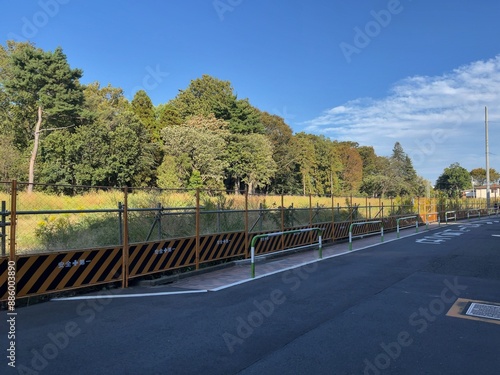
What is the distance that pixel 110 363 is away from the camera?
4297 mm

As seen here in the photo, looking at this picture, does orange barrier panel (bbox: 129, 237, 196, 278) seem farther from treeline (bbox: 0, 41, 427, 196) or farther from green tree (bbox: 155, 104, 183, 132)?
green tree (bbox: 155, 104, 183, 132)

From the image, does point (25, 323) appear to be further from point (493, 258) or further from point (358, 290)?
point (493, 258)

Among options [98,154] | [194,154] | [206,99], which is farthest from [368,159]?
[98,154]

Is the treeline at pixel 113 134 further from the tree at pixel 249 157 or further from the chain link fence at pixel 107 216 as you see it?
the chain link fence at pixel 107 216

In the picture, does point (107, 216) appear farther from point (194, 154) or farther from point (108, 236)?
point (194, 154)

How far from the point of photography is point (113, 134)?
4200 cm

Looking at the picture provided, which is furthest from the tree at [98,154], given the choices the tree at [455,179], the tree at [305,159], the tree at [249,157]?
the tree at [455,179]

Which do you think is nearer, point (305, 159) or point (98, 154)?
point (98, 154)

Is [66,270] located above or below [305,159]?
below

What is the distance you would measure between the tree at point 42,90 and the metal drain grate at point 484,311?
1640 inches

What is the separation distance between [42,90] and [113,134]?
320 inches

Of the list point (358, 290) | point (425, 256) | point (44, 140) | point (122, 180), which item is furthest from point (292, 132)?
point (358, 290)

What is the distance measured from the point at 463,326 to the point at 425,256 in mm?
7901

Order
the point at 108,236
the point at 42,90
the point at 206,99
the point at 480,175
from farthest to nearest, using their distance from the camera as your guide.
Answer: the point at 480,175, the point at 206,99, the point at 42,90, the point at 108,236
